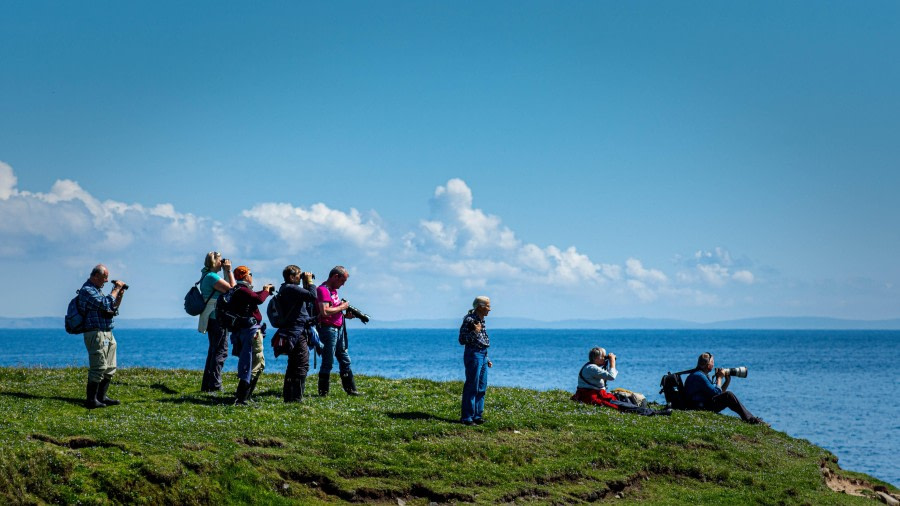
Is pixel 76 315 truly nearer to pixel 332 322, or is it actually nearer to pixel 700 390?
pixel 332 322

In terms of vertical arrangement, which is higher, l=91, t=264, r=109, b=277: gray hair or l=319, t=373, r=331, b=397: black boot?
l=91, t=264, r=109, b=277: gray hair

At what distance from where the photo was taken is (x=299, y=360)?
21641mm

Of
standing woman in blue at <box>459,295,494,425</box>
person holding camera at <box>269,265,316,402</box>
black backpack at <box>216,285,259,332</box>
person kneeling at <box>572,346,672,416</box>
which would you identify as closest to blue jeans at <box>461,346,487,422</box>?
standing woman in blue at <box>459,295,494,425</box>

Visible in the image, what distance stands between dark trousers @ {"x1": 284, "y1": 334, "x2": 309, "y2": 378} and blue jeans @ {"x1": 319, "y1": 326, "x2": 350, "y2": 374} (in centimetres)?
65

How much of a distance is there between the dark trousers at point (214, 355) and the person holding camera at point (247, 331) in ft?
7.88

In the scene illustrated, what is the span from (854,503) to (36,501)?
1630 cm

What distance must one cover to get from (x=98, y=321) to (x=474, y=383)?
8.96 metres

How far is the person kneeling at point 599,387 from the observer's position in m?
24.1

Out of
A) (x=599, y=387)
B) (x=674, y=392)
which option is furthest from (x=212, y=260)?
(x=674, y=392)

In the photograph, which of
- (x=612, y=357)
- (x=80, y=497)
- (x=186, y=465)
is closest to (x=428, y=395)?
(x=612, y=357)

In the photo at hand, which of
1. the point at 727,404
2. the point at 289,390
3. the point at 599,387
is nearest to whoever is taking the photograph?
the point at 289,390

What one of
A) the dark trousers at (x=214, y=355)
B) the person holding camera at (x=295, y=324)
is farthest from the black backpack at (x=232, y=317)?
the dark trousers at (x=214, y=355)

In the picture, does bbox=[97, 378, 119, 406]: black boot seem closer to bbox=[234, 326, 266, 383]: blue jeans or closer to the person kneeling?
bbox=[234, 326, 266, 383]: blue jeans

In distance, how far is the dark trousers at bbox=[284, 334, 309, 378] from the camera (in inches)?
837
